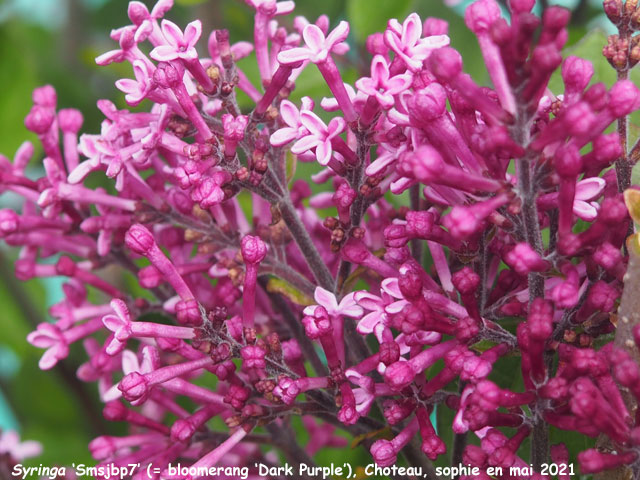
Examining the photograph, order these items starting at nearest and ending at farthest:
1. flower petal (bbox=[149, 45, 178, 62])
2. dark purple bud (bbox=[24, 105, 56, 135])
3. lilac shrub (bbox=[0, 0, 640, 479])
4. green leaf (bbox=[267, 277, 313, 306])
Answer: lilac shrub (bbox=[0, 0, 640, 479]) < flower petal (bbox=[149, 45, 178, 62]) < green leaf (bbox=[267, 277, 313, 306]) < dark purple bud (bbox=[24, 105, 56, 135])

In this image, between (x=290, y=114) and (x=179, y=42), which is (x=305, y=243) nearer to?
(x=290, y=114)

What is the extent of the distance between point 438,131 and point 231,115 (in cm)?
22

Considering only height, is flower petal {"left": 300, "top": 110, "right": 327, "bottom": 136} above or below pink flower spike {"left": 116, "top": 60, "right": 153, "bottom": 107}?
below

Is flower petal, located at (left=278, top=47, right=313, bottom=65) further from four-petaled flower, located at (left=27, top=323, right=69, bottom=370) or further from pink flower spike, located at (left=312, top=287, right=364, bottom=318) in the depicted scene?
four-petaled flower, located at (left=27, top=323, right=69, bottom=370)

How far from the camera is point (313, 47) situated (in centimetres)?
80

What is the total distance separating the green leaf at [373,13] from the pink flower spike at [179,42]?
782 millimetres

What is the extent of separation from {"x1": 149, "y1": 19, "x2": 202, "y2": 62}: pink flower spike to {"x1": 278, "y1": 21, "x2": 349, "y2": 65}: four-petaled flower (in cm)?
9

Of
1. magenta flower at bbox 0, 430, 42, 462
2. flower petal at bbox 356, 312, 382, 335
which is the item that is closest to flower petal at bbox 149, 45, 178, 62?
flower petal at bbox 356, 312, 382, 335

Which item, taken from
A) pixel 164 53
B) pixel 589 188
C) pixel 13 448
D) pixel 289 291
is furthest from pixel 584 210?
pixel 13 448

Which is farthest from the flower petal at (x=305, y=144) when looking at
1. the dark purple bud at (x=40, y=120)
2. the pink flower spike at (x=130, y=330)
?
the dark purple bud at (x=40, y=120)

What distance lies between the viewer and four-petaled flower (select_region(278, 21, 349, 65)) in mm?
786

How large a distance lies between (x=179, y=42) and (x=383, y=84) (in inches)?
8.5

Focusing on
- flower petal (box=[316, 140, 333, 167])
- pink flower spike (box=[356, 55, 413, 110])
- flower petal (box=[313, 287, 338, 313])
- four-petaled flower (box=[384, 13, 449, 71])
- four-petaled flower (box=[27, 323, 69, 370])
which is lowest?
four-petaled flower (box=[27, 323, 69, 370])

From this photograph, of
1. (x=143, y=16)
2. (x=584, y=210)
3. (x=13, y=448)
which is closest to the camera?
(x=584, y=210)
